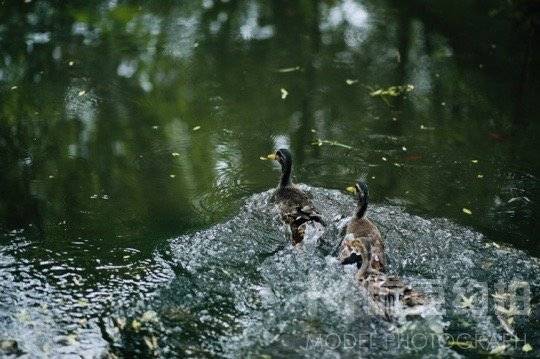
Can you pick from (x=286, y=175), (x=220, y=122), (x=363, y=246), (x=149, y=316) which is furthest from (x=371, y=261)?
(x=220, y=122)

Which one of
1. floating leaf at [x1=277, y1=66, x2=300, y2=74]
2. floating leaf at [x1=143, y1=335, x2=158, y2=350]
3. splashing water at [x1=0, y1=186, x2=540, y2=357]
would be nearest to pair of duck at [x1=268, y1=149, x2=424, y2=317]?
splashing water at [x1=0, y1=186, x2=540, y2=357]

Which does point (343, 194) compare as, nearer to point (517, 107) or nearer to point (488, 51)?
point (517, 107)

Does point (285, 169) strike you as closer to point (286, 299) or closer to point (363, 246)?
point (363, 246)

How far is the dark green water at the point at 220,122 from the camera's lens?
23.9 ft

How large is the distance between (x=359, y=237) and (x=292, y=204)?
1015 millimetres

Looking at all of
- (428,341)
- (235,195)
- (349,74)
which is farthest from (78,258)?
(349,74)

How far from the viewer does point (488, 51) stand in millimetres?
11719

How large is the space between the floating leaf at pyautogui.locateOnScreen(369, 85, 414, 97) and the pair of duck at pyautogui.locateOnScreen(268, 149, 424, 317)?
281 cm

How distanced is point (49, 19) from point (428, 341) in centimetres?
1010

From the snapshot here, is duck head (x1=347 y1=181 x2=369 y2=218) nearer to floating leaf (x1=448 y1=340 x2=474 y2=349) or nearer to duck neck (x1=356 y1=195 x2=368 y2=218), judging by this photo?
duck neck (x1=356 y1=195 x2=368 y2=218)

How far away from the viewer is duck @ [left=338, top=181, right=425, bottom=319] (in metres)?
6.07

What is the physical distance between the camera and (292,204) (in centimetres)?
759

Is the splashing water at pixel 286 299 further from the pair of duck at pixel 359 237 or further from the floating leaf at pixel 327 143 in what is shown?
the floating leaf at pixel 327 143

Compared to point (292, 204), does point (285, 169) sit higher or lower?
higher
